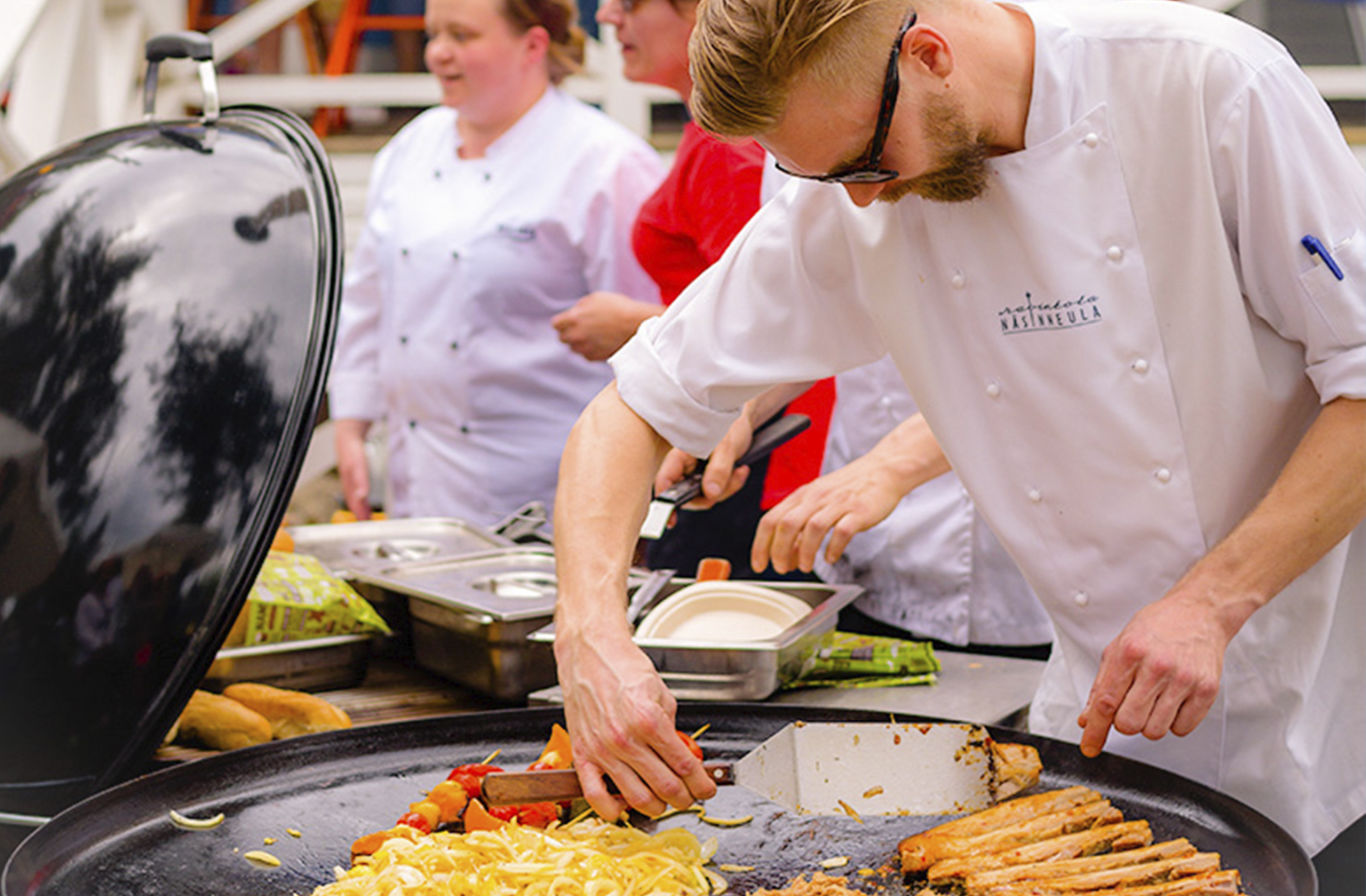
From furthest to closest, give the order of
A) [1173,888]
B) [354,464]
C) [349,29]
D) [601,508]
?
[349,29]
[354,464]
[601,508]
[1173,888]

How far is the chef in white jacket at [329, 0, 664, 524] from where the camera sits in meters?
3.87

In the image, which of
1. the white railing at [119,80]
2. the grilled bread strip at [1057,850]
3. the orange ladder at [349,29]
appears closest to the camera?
the grilled bread strip at [1057,850]

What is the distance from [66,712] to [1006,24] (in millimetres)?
1360

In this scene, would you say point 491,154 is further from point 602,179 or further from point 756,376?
point 756,376

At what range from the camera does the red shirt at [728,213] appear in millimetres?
2916

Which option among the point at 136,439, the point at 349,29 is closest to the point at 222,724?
the point at 136,439

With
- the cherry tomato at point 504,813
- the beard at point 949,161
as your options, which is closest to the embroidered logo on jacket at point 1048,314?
the beard at point 949,161

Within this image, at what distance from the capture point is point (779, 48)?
1.46m

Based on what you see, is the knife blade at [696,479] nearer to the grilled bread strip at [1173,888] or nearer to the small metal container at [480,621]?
the small metal container at [480,621]

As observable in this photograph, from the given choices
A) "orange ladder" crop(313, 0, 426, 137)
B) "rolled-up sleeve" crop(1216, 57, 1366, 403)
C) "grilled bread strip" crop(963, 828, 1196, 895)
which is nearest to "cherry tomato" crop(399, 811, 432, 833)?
"grilled bread strip" crop(963, 828, 1196, 895)

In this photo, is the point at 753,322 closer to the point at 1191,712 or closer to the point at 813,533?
the point at 813,533

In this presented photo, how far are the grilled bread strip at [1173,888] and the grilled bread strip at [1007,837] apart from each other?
0.25ft

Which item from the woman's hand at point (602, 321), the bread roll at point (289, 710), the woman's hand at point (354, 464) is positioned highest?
the bread roll at point (289, 710)

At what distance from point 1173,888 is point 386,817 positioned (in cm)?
89
